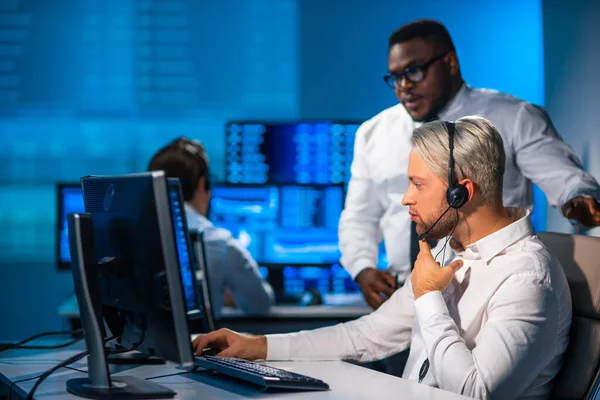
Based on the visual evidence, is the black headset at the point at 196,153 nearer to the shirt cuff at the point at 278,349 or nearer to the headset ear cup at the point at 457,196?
the shirt cuff at the point at 278,349

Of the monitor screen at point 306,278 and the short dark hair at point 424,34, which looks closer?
the short dark hair at point 424,34

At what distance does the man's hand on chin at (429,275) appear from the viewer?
176 cm

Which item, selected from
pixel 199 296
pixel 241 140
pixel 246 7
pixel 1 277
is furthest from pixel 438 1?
pixel 199 296

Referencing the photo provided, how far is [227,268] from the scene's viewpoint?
361cm

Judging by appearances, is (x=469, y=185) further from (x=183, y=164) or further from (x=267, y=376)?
(x=183, y=164)

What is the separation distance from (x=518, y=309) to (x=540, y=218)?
11.6ft

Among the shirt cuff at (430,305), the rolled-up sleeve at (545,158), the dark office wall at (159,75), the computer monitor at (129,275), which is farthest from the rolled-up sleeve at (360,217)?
the dark office wall at (159,75)

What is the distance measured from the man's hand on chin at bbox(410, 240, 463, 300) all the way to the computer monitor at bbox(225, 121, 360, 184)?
3.22m

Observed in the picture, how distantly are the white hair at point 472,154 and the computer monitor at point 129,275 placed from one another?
63 cm

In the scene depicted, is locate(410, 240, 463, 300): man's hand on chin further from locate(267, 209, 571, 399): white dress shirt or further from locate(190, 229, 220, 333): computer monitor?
locate(190, 229, 220, 333): computer monitor

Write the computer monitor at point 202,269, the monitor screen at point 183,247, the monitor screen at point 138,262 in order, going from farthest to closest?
the computer monitor at point 202,269
the monitor screen at point 183,247
the monitor screen at point 138,262

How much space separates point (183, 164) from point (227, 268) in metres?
0.53

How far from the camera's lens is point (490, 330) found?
5.41 ft

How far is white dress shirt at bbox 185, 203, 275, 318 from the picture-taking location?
353 centimetres
